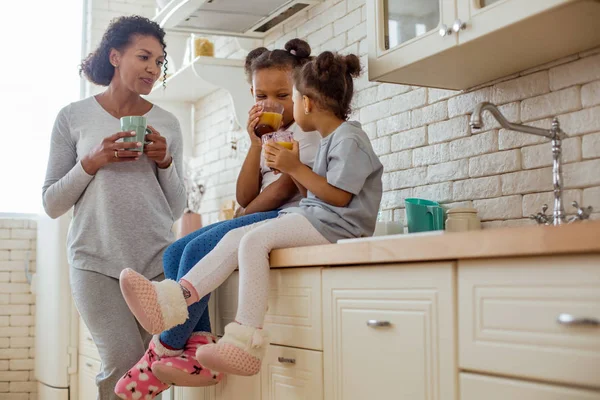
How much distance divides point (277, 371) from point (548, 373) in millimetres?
937

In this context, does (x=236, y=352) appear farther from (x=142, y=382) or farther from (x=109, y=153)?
(x=109, y=153)

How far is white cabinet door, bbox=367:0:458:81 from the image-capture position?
204 cm

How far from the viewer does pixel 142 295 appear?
190 cm

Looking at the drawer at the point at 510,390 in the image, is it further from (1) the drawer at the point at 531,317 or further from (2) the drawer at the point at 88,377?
(2) the drawer at the point at 88,377

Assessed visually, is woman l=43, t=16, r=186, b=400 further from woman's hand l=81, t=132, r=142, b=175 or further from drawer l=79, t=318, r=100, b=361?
drawer l=79, t=318, r=100, b=361

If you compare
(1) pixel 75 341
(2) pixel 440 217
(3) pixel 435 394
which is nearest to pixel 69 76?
(1) pixel 75 341

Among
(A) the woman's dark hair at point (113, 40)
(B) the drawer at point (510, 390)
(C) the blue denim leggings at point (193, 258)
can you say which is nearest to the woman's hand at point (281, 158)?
(C) the blue denim leggings at point (193, 258)

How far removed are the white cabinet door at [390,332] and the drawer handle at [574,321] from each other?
10.1 inches

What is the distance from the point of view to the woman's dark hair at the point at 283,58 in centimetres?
251

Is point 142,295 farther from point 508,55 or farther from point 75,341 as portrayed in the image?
point 75,341

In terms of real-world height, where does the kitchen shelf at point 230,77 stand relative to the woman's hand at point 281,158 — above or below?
above

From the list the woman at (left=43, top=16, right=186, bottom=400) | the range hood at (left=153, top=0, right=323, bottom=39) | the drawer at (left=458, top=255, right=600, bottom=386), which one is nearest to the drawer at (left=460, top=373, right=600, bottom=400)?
the drawer at (left=458, top=255, right=600, bottom=386)

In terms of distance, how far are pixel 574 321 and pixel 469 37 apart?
0.96 meters

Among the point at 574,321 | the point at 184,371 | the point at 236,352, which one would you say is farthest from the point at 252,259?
the point at 574,321
